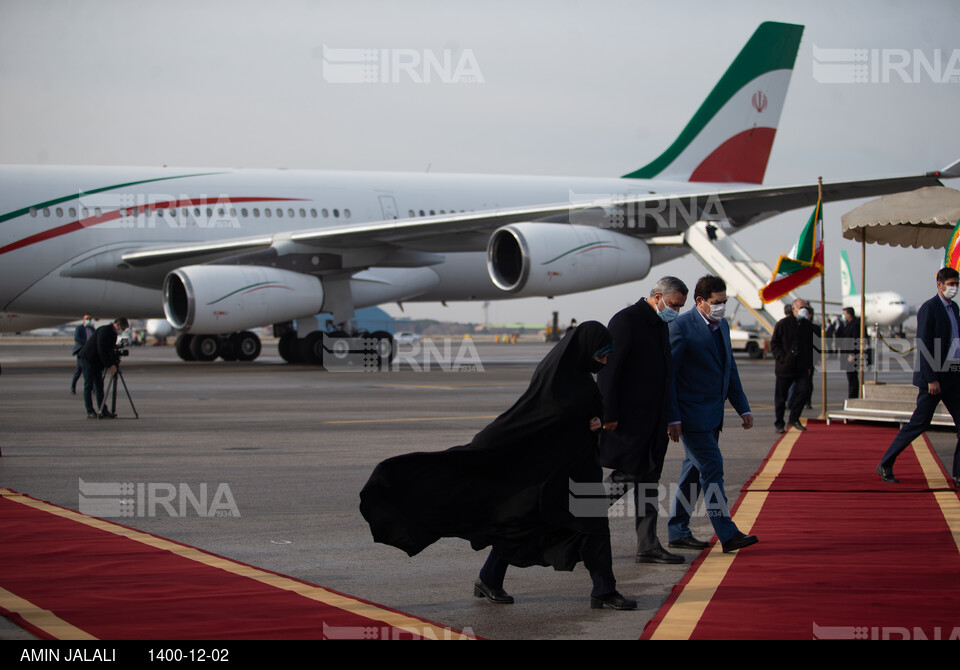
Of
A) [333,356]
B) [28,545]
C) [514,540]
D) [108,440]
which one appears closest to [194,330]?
[333,356]

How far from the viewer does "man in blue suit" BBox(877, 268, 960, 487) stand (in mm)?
7785

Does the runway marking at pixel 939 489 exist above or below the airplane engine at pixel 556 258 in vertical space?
below

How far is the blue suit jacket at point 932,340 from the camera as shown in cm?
777

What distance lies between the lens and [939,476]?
8.27m

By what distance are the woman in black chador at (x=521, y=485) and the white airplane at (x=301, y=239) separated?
14842 millimetres

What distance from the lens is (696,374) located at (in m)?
5.99

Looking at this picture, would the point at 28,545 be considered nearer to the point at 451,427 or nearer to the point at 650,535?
the point at 650,535

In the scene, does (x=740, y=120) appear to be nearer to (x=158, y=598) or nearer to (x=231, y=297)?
(x=231, y=297)

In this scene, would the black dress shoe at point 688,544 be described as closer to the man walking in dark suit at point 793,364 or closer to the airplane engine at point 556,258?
the man walking in dark suit at point 793,364

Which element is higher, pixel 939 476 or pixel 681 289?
pixel 681 289

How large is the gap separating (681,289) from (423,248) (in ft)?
53.9

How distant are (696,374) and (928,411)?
2798mm

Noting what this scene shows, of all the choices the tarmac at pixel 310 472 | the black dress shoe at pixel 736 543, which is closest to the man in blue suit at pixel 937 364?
the tarmac at pixel 310 472

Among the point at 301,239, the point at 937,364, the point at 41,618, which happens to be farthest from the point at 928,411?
the point at 301,239
